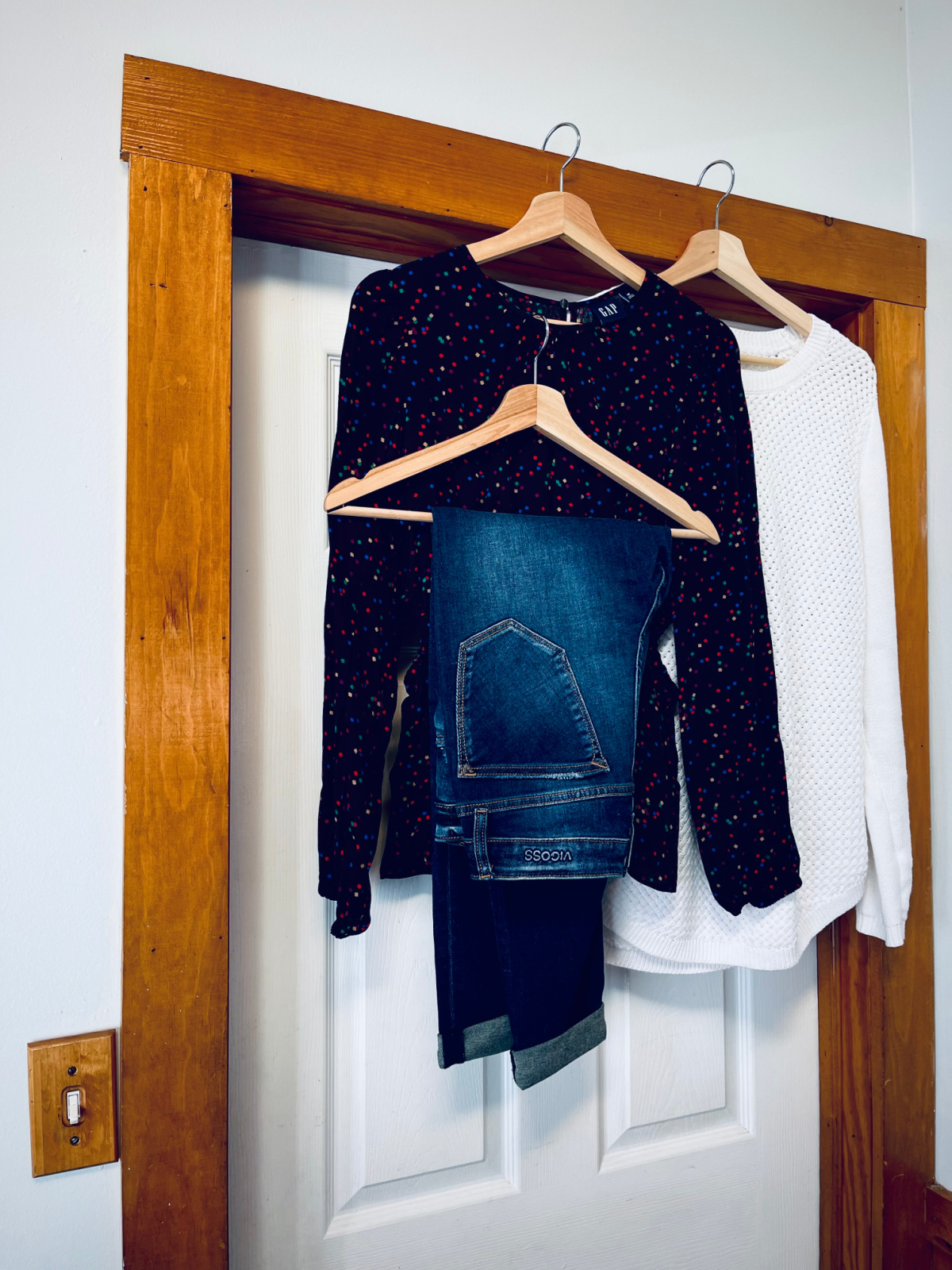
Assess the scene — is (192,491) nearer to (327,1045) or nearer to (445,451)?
(445,451)

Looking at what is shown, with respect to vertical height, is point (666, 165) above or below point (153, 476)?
above

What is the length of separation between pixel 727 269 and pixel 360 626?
2.05 feet

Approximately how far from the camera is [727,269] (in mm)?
897

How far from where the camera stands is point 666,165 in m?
0.97

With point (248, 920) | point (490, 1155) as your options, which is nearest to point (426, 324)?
point (248, 920)

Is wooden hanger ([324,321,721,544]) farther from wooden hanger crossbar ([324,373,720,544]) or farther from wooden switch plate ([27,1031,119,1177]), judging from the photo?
wooden switch plate ([27,1031,119,1177])

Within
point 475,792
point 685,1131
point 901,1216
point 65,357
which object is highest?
point 65,357

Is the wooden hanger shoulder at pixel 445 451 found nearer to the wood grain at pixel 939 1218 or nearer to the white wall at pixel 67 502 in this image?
the white wall at pixel 67 502

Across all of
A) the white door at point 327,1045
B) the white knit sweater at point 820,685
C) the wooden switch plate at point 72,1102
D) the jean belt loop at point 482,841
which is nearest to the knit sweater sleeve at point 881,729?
the white knit sweater at point 820,685

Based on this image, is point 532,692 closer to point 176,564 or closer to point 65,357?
point 176,564

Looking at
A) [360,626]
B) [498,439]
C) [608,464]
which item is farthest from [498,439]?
[360,626]

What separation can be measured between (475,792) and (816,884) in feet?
1.63

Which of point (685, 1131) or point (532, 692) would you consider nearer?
point (532, 692)

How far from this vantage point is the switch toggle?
71 centimetres
